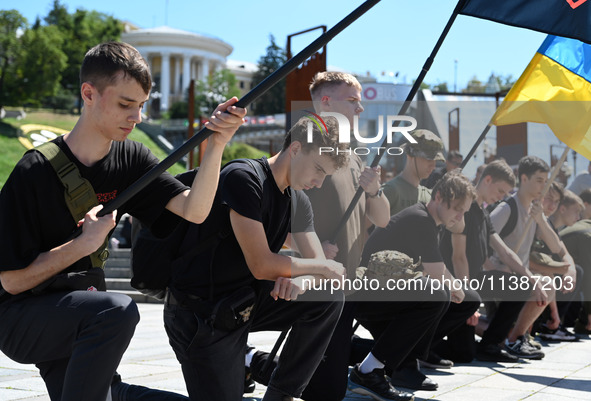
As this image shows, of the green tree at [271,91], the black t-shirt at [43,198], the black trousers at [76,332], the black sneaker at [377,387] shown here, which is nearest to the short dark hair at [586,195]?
the black sneaker at [377,387]

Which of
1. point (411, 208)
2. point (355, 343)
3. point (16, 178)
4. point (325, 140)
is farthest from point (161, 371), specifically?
point (16, 178)

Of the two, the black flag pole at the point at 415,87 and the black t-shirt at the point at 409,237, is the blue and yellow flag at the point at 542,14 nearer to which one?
the black flag pole at the point at 415,87

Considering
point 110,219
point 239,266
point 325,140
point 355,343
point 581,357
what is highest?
point 325,140

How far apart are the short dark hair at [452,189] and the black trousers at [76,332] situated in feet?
9.21

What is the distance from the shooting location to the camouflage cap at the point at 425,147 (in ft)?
16.0

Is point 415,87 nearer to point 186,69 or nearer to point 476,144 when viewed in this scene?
point 476,144

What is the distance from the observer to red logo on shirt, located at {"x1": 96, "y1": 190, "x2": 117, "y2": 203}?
2.79 meters

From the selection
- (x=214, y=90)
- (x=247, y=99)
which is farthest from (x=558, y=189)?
(x=214, y=90)

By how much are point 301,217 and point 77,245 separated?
1.41 meters

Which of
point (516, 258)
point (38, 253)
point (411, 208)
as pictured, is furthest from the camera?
point (516, 258)

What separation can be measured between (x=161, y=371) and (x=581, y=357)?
347 cm

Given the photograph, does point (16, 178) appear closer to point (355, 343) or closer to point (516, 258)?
point (355, 343)

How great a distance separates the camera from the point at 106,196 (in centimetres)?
282

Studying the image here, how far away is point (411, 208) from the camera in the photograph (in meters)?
4.81
